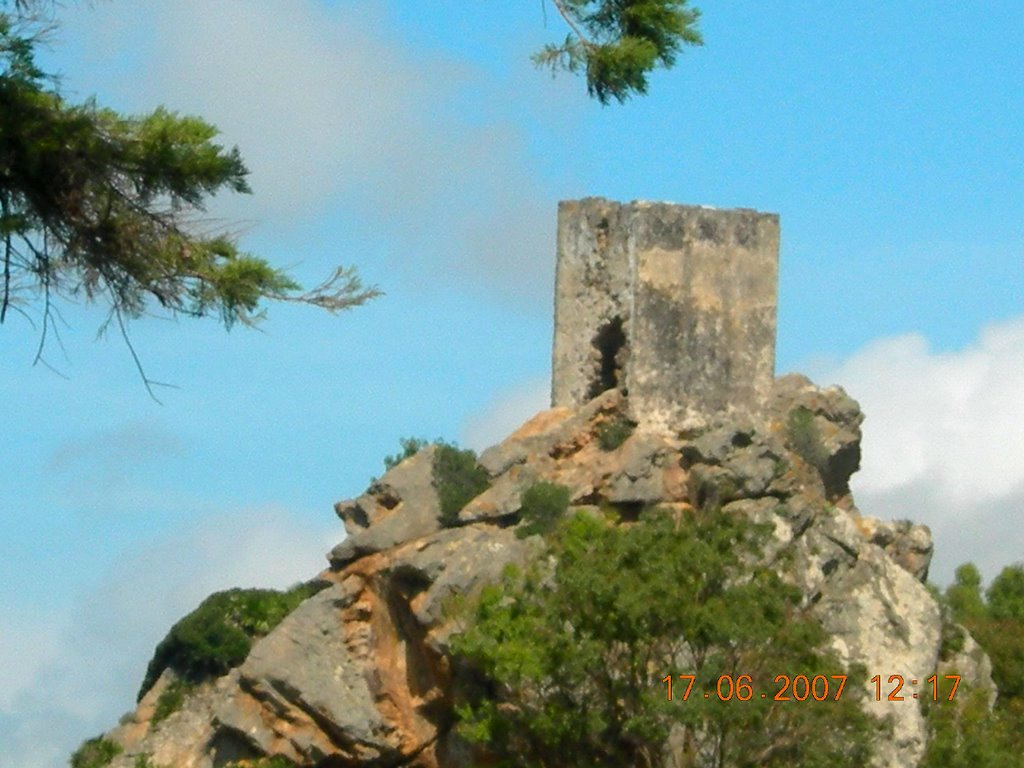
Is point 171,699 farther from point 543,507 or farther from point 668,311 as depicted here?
point 668,311

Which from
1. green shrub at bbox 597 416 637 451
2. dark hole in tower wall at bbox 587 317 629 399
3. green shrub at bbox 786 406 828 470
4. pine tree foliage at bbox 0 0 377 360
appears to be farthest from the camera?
green shrub at bbox 786 406 828 470

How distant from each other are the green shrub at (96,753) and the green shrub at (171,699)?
2.06 feet

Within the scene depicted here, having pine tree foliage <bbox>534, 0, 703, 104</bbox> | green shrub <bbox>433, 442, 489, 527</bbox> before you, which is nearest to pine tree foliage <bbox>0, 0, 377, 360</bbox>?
pine tree foliage <bbox>534, 0, 703, 104</bbox>

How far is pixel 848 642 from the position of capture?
29812 mm

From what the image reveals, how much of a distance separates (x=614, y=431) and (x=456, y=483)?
2.46m

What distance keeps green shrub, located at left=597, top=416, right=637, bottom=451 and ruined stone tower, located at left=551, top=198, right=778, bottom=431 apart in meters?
0.16

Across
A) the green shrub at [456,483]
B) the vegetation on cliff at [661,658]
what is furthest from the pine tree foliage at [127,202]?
the green shrub at [456,483]

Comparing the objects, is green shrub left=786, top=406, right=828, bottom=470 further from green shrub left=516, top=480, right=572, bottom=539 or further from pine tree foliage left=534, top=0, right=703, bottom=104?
pine tree foliage left=534, top=0, right=703, bottom=104

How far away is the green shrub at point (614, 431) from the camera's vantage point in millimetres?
30641

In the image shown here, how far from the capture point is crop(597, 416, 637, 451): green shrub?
30641mm

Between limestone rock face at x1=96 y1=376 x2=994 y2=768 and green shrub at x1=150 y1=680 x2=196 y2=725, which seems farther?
green shrub at x1=150 y1=680 x2=196 y2=725

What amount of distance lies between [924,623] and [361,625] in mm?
6911
